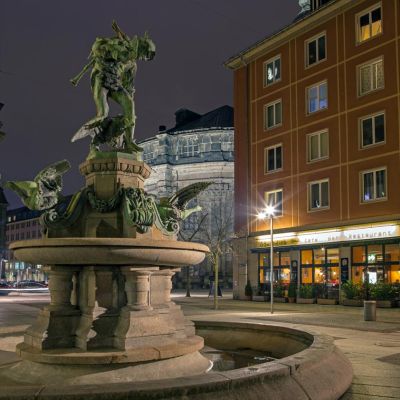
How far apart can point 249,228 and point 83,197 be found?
34.9 metres

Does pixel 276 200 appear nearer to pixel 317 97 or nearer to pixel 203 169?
pixel 317 97

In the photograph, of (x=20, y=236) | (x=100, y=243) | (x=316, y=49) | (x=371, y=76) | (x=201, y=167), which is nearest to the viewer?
(x=100, y=243)

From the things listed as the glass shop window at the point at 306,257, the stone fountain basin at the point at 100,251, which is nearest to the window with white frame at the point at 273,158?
the glass shop window at the point at 306,257

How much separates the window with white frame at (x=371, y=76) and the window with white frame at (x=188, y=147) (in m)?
45.7

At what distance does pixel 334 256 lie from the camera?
121 ft

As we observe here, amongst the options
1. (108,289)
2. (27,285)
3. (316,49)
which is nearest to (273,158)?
(316,49)

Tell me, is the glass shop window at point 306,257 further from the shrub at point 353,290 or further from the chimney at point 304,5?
the chimney at point 304,5

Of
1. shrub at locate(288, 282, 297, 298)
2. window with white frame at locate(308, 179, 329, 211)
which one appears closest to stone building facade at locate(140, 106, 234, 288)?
window with white frame at locate(308, 179, 329, 211)

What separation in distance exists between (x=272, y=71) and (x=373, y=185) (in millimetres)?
13636

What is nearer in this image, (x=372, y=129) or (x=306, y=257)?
(x=372, y=129)

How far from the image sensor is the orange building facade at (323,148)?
34.0m

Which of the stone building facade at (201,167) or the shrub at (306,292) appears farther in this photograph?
the stone building facade at (201,167)

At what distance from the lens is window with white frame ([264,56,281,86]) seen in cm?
4316

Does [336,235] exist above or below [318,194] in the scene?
below
